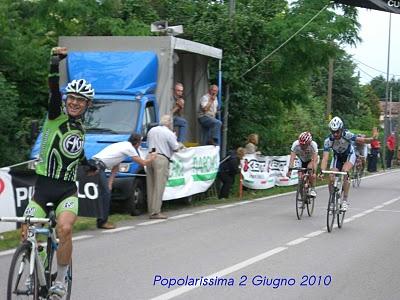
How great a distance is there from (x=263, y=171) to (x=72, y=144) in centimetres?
1445

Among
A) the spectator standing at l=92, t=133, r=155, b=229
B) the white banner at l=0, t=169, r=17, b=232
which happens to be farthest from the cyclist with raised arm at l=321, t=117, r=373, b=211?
the white banner at l=0, t=169, r=17, b=232

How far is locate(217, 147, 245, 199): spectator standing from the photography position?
17.6 meters

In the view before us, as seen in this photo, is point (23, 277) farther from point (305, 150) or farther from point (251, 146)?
point (251, 146)

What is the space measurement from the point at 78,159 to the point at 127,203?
7.46 meters

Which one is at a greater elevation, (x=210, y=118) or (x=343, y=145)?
(x=210, y=118)

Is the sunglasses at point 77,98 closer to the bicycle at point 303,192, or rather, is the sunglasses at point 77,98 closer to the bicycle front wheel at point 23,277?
the bicycle front wheel at point 23,277

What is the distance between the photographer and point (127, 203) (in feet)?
44.5

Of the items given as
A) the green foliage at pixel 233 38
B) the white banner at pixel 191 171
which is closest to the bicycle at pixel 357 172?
the green foliage at pixel 233 38

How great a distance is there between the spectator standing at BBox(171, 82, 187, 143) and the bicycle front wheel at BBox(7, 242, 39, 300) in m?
9.91

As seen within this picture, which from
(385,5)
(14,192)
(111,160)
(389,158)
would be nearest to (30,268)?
(14,192)

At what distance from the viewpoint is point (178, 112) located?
16281mm

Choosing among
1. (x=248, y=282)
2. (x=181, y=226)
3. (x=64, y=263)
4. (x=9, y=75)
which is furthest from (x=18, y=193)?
(x=9, y=75)

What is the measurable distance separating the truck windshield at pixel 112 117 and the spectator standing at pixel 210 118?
369cm

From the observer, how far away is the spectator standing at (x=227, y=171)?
17562 millimetres
